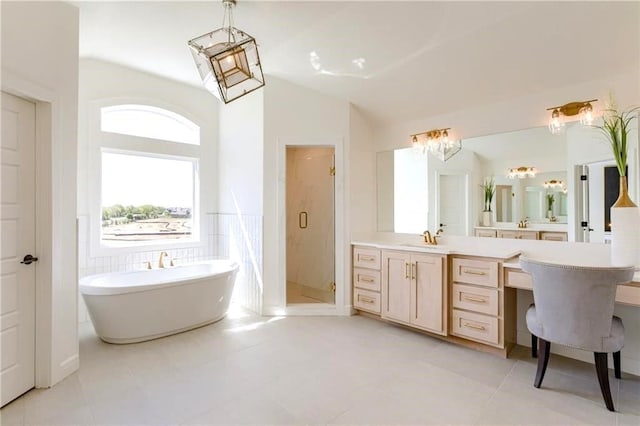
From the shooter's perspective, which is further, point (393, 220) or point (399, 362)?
point (393, 220)

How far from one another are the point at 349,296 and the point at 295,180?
1894mm

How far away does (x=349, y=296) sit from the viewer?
3.76 metres

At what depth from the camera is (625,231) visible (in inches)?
88.5

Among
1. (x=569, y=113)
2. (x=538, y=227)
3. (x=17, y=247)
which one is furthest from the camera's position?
(x=538, y=227)

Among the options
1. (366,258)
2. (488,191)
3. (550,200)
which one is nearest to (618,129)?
(550,200)

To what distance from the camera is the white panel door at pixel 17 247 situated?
2018 millimetres

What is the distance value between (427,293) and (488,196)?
3.86ft

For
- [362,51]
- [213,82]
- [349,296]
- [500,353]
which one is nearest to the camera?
[213,82]

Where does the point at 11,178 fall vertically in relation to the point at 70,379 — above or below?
above

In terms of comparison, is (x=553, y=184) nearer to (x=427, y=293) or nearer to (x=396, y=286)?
(x=427, y=293)

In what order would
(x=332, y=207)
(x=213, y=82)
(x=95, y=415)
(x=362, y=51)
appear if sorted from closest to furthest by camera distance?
(x=95, y=415)
(x=213, y=82)
(x=362, y=51)
(x=332, y=207)

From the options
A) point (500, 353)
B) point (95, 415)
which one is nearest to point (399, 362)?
point (500, 353)

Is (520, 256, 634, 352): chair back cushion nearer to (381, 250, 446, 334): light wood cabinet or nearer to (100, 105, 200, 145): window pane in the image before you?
(381, 250, 446, 334): light wood cabinet

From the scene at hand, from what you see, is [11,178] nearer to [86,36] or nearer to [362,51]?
[86,36]
